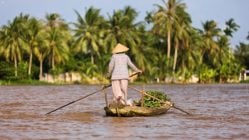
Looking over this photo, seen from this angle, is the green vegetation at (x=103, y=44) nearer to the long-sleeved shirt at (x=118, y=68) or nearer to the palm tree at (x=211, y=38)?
the palm tree at (x=211, y=38)

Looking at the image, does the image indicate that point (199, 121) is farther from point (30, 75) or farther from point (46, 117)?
point (30, 75)

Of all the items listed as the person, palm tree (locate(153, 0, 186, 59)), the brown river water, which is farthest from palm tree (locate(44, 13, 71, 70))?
the person

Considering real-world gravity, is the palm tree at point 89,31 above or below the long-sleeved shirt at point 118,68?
above

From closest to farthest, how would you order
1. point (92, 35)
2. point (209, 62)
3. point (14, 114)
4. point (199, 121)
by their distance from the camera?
point (199, 121)
point (14, 114)
point (92, 35)
point (209, 62)

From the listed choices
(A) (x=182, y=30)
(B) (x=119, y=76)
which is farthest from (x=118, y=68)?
(A) (x=182, y=30)

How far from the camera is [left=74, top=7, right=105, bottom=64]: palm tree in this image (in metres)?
45.7

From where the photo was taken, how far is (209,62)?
178 ft

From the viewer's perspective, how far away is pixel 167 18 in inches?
1861

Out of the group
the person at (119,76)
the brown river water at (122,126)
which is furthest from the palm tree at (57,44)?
the person at (119,76)

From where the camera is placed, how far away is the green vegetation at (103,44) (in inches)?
1790

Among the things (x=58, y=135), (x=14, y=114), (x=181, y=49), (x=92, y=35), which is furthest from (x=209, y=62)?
(x=58, y=135)

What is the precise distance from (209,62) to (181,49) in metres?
5.76

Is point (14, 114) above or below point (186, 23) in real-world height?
below

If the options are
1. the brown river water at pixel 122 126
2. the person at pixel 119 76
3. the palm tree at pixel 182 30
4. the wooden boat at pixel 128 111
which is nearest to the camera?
the brown river water at pixel 122 126
